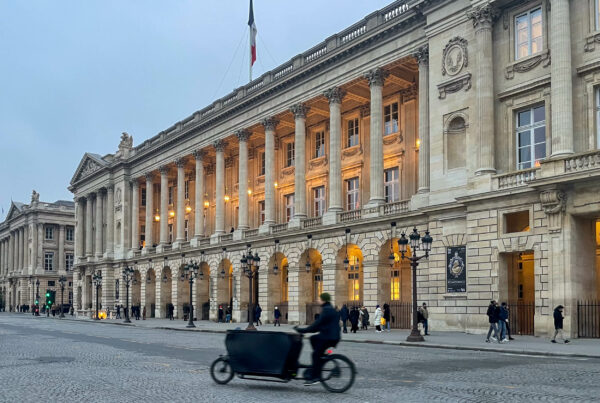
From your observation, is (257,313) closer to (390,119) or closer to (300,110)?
(300,110)

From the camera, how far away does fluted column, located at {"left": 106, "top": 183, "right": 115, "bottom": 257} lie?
83.6m

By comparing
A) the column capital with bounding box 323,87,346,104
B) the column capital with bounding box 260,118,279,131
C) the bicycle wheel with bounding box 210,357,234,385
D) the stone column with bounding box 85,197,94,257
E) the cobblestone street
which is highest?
the column capital with bounding box 323,87,346,104

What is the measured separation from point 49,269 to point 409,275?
326ft

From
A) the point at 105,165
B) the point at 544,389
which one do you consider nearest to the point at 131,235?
the point at 105,165

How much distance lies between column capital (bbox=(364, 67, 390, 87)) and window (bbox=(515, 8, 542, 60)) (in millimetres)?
10882

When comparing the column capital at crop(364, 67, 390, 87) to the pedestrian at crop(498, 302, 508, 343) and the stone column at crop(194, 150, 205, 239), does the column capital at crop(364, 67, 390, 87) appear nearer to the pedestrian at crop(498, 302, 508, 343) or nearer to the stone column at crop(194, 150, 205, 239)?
the pedestrian at crop(498, 302, 508, 343)

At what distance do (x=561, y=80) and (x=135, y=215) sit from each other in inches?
2293

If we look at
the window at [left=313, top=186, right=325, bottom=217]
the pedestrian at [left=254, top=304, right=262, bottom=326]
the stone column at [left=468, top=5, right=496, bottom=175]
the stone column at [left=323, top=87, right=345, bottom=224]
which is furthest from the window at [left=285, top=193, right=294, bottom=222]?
the stone column at [left=468, top=5, right=496, bottom=175]

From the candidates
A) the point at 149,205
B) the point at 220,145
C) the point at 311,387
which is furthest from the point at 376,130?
the point at 149,205

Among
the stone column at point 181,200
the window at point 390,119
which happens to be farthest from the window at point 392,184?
the stone column at point 181,200

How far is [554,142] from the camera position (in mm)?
30484

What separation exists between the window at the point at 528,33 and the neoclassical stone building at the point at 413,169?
0.31 feet

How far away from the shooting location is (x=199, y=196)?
65.1 metres

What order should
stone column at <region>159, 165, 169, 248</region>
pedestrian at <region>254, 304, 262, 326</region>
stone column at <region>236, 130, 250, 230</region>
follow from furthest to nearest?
1. stone column at <region>159, 165, 169, 248</region>
2. stone column at <region>236, 130, 250, 230</region>
3. pedestrian at <region>254, 304, 262, 326</region>
